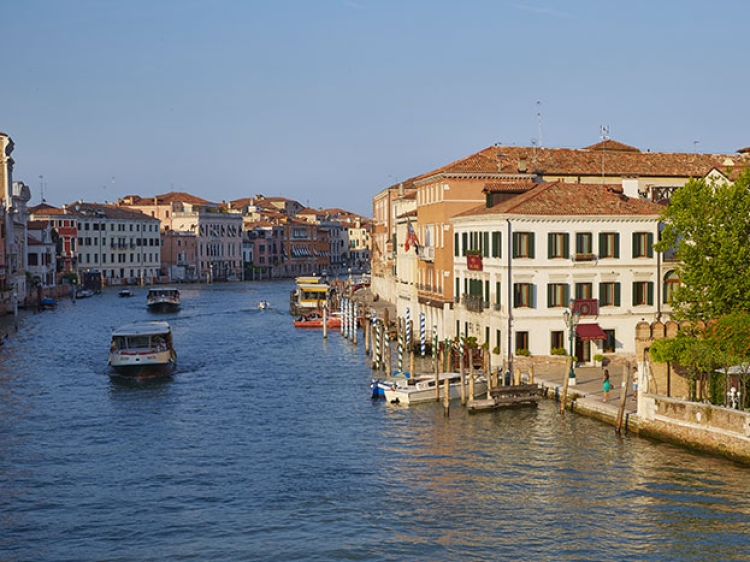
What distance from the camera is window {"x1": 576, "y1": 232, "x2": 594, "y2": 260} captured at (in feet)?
121

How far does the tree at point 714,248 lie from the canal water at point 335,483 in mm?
4740

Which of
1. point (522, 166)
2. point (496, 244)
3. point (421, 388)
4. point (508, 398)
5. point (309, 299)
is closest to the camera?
point (508, 398)

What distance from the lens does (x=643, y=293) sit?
3734cm

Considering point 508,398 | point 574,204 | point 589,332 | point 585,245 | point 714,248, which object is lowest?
point 508,398

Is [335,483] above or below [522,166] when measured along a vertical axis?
below

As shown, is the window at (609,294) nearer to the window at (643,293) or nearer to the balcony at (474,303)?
the window at (643,293)

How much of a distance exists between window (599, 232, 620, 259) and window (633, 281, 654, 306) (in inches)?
50.4

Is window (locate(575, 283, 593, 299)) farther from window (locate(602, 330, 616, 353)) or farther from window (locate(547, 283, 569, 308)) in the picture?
window (locate(602, 330, 616, 353))

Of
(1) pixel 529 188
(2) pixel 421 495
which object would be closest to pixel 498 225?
(1) pixel 529 188

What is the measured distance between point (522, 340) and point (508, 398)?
17.4ft

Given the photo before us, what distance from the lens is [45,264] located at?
106500mm

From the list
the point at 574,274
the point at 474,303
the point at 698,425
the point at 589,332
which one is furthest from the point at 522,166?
the point at 698,425

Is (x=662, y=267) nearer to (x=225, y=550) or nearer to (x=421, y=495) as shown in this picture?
(x=421, y=495)

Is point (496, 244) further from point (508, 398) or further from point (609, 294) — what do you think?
point (508, 398)
